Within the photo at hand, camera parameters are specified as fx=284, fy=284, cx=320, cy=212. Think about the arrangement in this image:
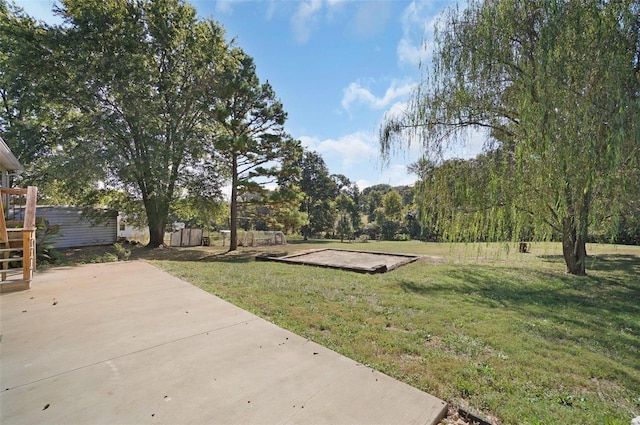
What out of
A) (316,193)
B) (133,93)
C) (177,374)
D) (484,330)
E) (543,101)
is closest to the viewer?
(177,374)

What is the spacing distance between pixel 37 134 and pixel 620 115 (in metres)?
17.8

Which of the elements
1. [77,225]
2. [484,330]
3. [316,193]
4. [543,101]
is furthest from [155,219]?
[316,193]

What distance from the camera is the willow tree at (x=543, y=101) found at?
11.9 ft

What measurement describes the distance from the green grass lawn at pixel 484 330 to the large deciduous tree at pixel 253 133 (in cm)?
737

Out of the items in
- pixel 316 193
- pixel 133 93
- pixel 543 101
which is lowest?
pixel 543 101

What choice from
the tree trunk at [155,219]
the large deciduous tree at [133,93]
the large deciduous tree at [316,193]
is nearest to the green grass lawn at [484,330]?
the large deciduous tree at [133,93]

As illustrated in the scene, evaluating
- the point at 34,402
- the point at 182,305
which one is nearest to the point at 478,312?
the point at 182,305

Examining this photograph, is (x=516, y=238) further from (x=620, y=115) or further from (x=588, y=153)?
(x=620, y=115)

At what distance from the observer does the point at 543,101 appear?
13.2ft

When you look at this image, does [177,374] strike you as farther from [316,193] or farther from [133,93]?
[316,193]

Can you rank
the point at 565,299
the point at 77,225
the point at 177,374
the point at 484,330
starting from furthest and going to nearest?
the point at 77,225, the point at 565,299, the point at 484,330, the point at 177,374

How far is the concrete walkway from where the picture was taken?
5.53ft

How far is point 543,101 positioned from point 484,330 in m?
3.29

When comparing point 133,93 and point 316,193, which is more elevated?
point 133,93
